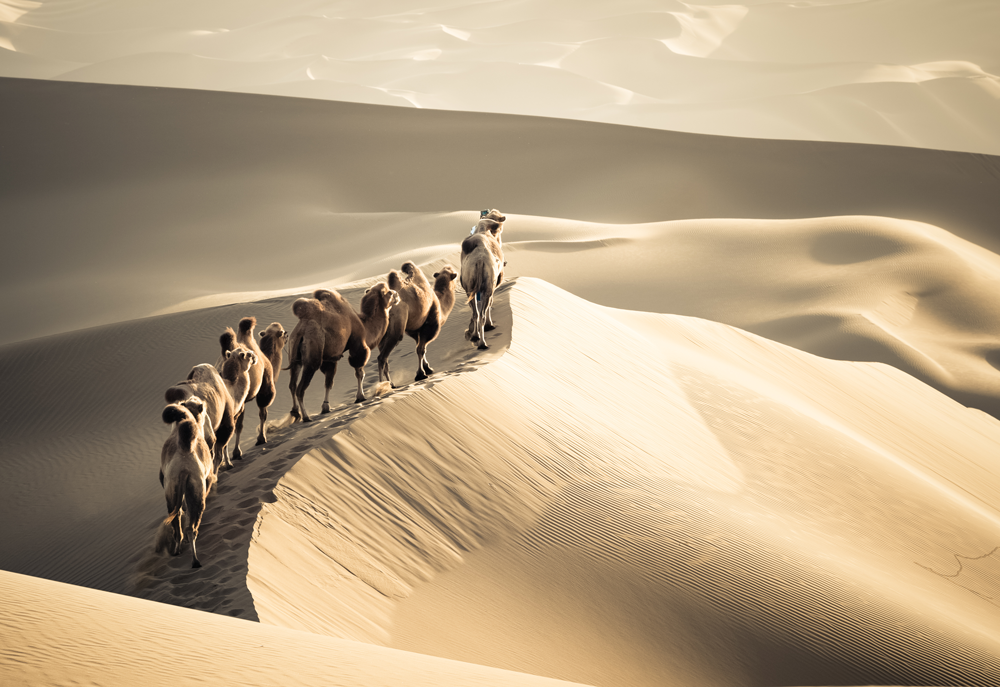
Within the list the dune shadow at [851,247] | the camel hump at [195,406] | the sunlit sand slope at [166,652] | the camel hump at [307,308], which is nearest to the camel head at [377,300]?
the camel hump at [307,308]

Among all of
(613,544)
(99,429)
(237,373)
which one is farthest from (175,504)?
(99,429)

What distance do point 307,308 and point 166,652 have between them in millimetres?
4653

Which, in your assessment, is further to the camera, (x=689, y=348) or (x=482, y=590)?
(x=689, y=348)

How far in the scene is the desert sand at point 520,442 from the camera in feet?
18.0

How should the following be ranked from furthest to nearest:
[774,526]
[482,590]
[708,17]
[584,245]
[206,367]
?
[708,17], [584,245], [774,526], [206,367], [482,590]

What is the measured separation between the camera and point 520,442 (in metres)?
7.77

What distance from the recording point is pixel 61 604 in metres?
3.83

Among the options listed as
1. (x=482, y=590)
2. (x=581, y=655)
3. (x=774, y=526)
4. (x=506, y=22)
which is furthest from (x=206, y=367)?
(x=506, y=22)

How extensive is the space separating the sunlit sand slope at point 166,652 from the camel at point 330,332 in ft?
11.7

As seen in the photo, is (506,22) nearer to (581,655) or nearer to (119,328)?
(119,328)

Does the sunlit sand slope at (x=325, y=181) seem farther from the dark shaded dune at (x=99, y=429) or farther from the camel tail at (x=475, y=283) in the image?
the camel tail at (x=475, y=283)

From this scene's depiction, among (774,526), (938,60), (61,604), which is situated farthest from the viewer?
(938,60)

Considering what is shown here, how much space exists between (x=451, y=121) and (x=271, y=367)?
39865mm

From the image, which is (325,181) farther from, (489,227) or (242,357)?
(242,357)
